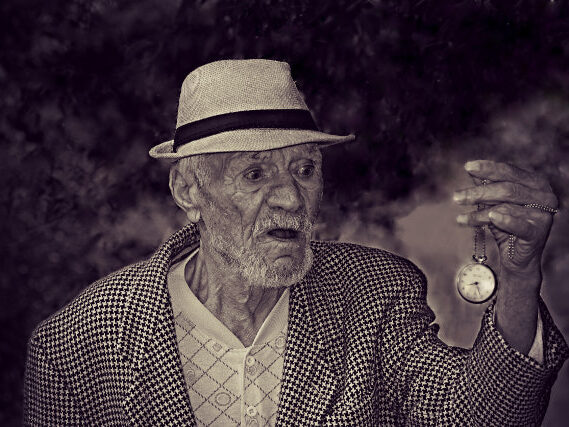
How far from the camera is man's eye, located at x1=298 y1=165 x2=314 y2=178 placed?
2.51 metres

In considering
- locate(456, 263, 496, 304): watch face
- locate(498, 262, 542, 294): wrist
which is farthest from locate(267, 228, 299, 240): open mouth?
locate(498, 262, 542, 294): wrist

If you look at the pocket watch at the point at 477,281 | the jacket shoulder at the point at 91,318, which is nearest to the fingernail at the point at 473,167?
the pocket watch at the point at 477,281

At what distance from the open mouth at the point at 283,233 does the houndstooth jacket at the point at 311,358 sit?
0.24 m

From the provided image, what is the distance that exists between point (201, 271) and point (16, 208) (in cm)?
121

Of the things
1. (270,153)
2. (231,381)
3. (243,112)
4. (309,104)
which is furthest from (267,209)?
(309,104)

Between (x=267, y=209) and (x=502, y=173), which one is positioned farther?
(x=267, y=209)

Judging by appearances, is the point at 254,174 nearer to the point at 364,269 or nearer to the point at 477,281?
the point at 364,269

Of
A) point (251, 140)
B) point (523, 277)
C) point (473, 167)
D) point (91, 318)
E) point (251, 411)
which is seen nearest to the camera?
point (473, 167)

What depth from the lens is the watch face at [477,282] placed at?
2275 millimetres

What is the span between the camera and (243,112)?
96.0 inches

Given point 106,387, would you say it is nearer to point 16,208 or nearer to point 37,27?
point 16,208

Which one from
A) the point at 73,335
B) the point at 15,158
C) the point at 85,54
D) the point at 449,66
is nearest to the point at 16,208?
the point at 15,158

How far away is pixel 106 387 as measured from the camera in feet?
8.46

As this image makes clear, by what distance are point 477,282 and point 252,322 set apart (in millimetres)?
790
